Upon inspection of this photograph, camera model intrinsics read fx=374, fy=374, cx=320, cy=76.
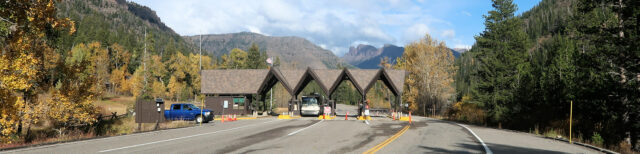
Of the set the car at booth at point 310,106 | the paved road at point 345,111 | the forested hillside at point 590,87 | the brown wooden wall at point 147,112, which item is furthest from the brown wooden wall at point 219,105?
the forested hillside at point 590,87

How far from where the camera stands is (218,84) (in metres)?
43.8

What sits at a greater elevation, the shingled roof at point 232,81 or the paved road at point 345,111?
Answer: the shingled roof at point 232,81

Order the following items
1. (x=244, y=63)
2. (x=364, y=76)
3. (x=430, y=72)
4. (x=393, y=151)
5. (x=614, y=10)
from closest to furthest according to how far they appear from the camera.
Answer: (x=393, y=151), (x=614, y=10), (x=364, y=76), (x=430, y=72), (x=244, y=63)

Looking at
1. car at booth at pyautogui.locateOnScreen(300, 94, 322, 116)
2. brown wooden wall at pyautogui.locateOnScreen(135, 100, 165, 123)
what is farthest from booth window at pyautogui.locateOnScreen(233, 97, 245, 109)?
brown wooden wall at pyautogui.locateOnScreen(135, 100, 165, 123)

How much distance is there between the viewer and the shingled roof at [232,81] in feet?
140

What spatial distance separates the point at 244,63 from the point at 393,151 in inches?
3131

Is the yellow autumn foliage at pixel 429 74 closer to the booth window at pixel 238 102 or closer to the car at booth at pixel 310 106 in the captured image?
the car at booth at pixel 310 106

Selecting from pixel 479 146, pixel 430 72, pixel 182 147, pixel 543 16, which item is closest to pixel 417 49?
pixel 430 72

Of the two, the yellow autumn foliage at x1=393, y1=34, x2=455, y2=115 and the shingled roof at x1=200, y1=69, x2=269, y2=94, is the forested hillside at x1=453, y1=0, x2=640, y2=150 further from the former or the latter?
the shingled roof at x1=200, y1=69, x2=269, y2=94

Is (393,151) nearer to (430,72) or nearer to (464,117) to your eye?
(464,117)

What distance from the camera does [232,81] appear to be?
145 feet

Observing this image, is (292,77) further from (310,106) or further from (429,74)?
(429,74)

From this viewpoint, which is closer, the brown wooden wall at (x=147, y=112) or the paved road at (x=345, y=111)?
the brown wooden wall at (x=147, y=112)

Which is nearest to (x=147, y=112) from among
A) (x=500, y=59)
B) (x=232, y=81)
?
(x=232, y=81)
